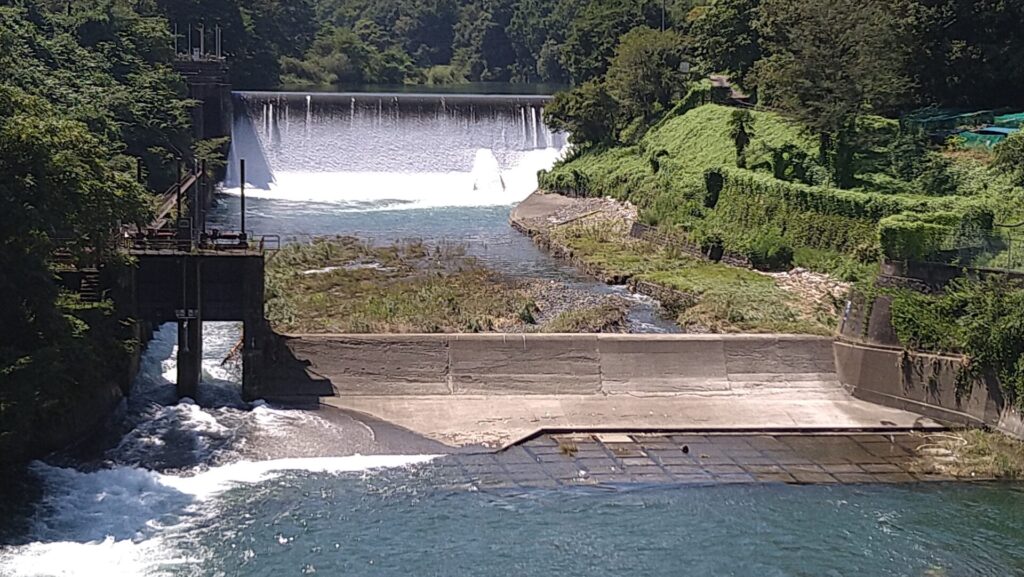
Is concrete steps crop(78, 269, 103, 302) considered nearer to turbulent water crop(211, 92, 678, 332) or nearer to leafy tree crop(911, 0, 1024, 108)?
turbulent water crop(211, 92, 678, 332)

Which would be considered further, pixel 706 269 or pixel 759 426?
pixel 706 269

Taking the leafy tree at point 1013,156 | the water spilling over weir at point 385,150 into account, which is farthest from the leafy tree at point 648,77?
the leafy tree at point 1013,156

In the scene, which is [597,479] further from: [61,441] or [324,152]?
[324,152]

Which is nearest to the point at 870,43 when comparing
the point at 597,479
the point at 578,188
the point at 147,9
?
the point at 578,188

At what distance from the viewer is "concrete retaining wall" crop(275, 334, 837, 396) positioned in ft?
81.5

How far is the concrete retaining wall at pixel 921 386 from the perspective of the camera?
76.4 ft

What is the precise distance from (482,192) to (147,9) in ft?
87.5

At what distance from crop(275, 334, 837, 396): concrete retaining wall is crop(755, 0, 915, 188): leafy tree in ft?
43.4

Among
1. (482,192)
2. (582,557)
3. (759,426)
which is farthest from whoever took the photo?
(482,192)

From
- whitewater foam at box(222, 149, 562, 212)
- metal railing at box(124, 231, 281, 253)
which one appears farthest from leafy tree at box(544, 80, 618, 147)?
metal railing at box(124, 231, 281, 253)

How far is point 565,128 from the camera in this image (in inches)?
2288

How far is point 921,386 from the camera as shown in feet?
80.1

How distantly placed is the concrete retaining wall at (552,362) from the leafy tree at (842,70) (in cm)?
1323

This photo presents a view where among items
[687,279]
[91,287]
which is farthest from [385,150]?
[91,287]
